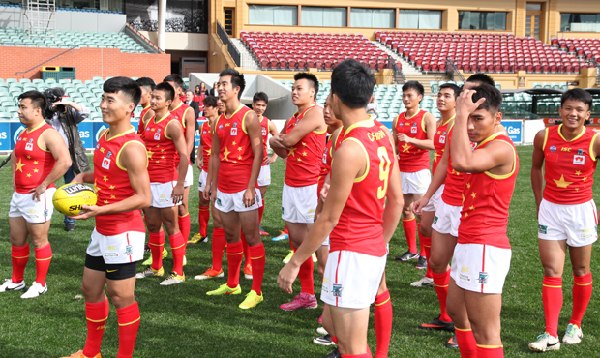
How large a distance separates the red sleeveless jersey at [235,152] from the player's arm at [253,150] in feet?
0.18

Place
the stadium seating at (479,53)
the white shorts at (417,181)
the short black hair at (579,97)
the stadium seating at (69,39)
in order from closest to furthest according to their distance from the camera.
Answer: the short black hair at (579,97) < the white shorts at (417,181) < the stadium seating at (69,39) < the stadium seating at (479,53)

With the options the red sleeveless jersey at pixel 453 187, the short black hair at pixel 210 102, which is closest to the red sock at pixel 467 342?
the red sleeveless jersey at pixel 453 187

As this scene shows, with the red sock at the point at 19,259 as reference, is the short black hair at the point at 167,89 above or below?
above

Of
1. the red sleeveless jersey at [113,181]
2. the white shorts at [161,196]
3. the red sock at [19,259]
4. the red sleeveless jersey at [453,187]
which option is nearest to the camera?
the red sleeveless jersey at [113,181]

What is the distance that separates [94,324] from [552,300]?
12.2ft

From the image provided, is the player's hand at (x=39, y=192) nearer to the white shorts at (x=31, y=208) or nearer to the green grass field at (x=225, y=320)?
the white shorts at (x=31, y=208)

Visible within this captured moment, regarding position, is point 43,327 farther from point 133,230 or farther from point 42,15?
point 42,15

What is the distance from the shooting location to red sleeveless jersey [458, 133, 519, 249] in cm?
412

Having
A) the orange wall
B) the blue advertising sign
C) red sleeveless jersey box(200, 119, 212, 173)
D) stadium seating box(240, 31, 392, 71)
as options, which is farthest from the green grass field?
stadium seating box(240, 31, 392, 71)

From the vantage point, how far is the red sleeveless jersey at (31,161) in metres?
6.50

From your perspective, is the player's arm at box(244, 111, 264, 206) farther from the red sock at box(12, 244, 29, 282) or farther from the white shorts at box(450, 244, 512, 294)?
the white shorts at box(450, 244, 512, 294)

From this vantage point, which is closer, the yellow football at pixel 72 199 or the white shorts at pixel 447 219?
the yellow football at pixel 72 199

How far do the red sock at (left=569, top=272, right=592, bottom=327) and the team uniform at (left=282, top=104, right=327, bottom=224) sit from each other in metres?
2.49

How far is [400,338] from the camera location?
5.64 m
